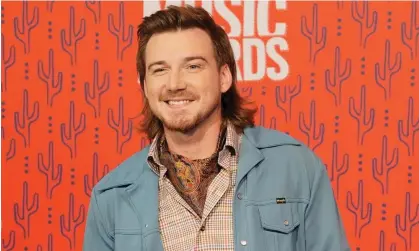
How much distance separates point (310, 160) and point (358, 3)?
0.88 metres

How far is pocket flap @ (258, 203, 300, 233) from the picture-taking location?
5.73 ft

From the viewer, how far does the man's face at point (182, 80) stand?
1798 mm

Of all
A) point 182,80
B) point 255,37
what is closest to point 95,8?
point 255,37

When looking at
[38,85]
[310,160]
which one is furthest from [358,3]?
[38,85]

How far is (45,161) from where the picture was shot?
2.64m

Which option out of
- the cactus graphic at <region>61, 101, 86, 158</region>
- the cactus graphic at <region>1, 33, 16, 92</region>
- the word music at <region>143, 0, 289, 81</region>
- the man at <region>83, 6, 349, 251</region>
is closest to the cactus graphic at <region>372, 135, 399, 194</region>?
the word music at <region>143, 0, 289, 81</region>

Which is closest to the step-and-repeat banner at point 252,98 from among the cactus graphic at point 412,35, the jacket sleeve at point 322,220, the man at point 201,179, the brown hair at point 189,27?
the cactus graphic at point 412,35

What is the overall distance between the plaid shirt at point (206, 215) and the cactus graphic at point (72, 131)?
2.73 feet

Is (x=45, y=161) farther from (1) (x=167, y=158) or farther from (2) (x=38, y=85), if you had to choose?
(1) (x=167, y=158)

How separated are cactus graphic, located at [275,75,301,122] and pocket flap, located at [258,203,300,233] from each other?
78 centimetres

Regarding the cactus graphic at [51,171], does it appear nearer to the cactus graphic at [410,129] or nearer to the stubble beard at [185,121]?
the stubble beard at [185,121]

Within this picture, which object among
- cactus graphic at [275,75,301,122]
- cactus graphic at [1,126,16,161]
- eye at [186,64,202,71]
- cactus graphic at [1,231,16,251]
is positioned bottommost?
cactus graphic at [1,231,16,251]

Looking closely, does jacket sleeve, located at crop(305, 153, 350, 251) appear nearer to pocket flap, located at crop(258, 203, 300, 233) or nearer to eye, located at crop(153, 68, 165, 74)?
pocket flap, located at crop(258, 203, 300, 233)

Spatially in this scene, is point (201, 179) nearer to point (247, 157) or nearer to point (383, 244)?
point (247, 157)
